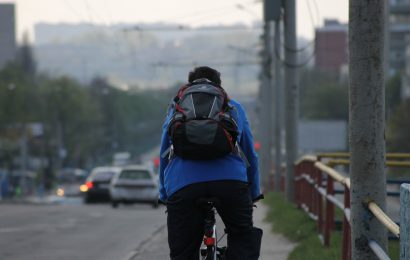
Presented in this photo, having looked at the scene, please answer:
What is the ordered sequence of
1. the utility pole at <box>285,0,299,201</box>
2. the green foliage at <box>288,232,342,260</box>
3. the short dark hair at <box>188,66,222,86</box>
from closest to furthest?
the short dark hair at <box>188,66,222,86</box> < the green foliage at <box>288,232,342,260</box> < the utility pole at <box>285,0,299,201</box>

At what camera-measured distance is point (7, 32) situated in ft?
333

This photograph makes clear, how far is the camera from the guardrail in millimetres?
6546

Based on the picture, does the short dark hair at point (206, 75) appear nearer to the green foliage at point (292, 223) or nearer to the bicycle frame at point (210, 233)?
the bicycle frame at point (210, 233)

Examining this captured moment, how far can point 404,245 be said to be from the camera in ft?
17.7

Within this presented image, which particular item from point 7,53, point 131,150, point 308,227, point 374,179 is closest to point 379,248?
point 374,179

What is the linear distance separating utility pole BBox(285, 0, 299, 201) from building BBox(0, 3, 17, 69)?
77.0 m

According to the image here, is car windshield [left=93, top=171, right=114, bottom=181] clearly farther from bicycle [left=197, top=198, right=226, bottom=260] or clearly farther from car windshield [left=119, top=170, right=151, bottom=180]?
bicycle [left=197, top=198, right=226, bottom=260]

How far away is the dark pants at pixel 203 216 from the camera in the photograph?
6516mm

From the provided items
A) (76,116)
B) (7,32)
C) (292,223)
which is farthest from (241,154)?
(76,116)

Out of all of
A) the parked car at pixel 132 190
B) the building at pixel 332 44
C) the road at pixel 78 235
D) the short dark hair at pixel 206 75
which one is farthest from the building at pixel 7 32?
the short dark hair at pixel 206 75

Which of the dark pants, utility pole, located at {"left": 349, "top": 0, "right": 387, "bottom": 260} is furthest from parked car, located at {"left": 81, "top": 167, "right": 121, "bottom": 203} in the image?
the dark pants

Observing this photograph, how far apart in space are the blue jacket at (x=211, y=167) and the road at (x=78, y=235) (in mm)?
5922

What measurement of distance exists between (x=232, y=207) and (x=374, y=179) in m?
1.00

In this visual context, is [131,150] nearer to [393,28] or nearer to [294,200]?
[393,28]
